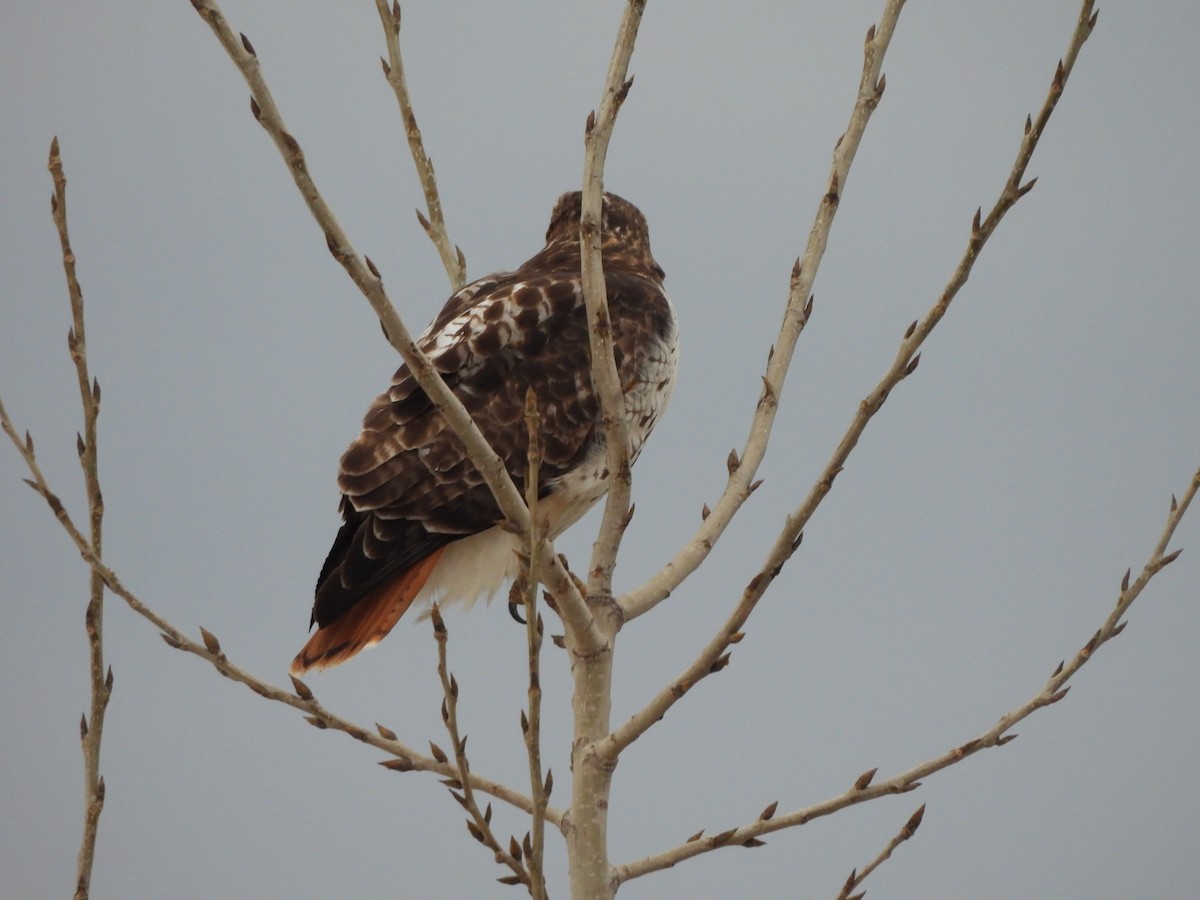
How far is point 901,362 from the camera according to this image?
7.63 ft

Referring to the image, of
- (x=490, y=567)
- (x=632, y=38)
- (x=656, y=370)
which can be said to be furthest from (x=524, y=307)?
(x=632, y=38)

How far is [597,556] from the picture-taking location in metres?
2.93

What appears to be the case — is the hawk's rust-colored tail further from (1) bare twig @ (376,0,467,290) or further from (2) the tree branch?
(2) the tree branch

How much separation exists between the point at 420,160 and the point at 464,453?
853 mm

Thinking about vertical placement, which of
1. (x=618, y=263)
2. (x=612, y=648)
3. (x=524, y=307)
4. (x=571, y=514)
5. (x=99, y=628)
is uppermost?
(x=618, y=263)

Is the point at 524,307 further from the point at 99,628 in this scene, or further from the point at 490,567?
the point at 99,628

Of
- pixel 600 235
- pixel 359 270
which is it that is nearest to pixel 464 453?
pixel 600 235

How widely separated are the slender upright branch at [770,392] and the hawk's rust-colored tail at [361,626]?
731mm

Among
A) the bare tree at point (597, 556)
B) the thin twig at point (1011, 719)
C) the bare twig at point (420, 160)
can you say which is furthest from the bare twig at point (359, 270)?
the bare twig at point (420, 160)

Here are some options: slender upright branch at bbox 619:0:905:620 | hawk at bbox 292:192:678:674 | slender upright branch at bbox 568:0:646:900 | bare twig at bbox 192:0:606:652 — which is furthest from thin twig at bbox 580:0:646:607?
hawk at bbox 292:192:678:674

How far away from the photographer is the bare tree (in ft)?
6.46

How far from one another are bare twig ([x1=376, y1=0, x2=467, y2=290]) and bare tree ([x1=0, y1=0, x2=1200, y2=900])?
0.07 m

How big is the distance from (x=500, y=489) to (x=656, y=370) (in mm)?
1612

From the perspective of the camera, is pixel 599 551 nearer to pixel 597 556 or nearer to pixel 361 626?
pixel 597 556
